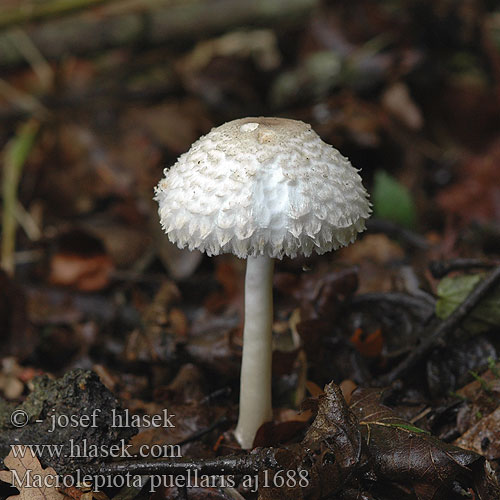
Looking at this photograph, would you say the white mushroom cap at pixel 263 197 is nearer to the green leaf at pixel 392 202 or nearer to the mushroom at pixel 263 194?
the mushroom at pixel 263 194

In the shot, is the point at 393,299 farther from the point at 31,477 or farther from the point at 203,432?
the point at 31,477

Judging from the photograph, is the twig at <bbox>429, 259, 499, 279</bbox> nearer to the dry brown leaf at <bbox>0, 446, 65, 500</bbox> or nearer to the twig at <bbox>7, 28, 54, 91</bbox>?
the dry brown leaf at <bbox>0, 446, 65, 500</bbox>

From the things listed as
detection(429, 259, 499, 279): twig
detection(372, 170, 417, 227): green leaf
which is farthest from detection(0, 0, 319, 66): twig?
detection(429, 259, 499, 279): twig

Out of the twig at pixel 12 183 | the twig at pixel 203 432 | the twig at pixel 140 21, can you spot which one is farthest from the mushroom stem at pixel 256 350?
the twig at pixel 140 21

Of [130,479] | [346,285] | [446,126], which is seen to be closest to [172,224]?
[130,479]

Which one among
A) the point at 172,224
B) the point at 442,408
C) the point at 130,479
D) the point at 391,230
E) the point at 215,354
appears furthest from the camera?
the point at 391,230

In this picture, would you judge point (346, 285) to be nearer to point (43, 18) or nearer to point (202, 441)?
point (202, 441)

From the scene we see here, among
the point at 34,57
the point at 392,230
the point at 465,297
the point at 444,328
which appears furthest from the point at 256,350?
the point at 34,57

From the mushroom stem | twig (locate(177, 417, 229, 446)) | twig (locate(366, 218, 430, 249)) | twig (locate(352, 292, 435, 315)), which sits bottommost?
twig (locate(177, 417, 229, 446))
